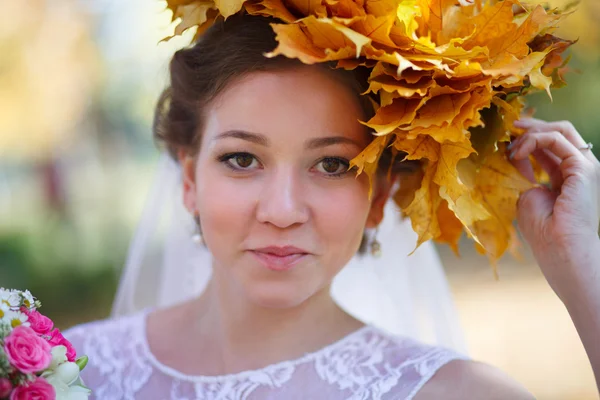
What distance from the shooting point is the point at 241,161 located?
196 cm

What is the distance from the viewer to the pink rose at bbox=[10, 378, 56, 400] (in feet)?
4.47

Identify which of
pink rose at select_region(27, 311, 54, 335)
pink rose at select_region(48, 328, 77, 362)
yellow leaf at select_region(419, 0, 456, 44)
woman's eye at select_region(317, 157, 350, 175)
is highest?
yellow leaf at select_region(419, 0, 456, 44)

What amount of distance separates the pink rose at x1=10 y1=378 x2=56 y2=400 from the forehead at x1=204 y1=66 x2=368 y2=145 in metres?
0.85

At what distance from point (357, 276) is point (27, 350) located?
161 centimetres

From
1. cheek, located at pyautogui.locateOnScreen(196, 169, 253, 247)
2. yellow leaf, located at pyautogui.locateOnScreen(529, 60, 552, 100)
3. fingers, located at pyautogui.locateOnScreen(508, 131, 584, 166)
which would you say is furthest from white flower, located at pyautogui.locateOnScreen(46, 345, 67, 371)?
fingers, located at pyautogui.locateOnScreen(508, 131, 584, 166)

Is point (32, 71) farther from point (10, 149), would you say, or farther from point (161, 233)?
point (161, 233)

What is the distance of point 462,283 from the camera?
802 centimetres

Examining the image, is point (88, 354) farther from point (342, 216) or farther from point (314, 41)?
point (314, 41)

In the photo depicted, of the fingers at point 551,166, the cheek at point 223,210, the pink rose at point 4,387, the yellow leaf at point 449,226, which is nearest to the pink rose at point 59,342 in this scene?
the pink rose at point 4,387

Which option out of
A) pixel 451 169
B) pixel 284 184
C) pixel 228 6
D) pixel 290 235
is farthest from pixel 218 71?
pixel 451 169

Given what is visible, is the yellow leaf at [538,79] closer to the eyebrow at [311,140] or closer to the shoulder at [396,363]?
the eyebrow at [311,140]

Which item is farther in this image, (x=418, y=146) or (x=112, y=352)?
(x=112, y=352)

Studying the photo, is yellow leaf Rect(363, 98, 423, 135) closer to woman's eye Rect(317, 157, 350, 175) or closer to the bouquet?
woman's eye Rect(317, 157, 350, 175)

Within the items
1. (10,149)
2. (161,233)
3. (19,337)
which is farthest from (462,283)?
(19,337)
